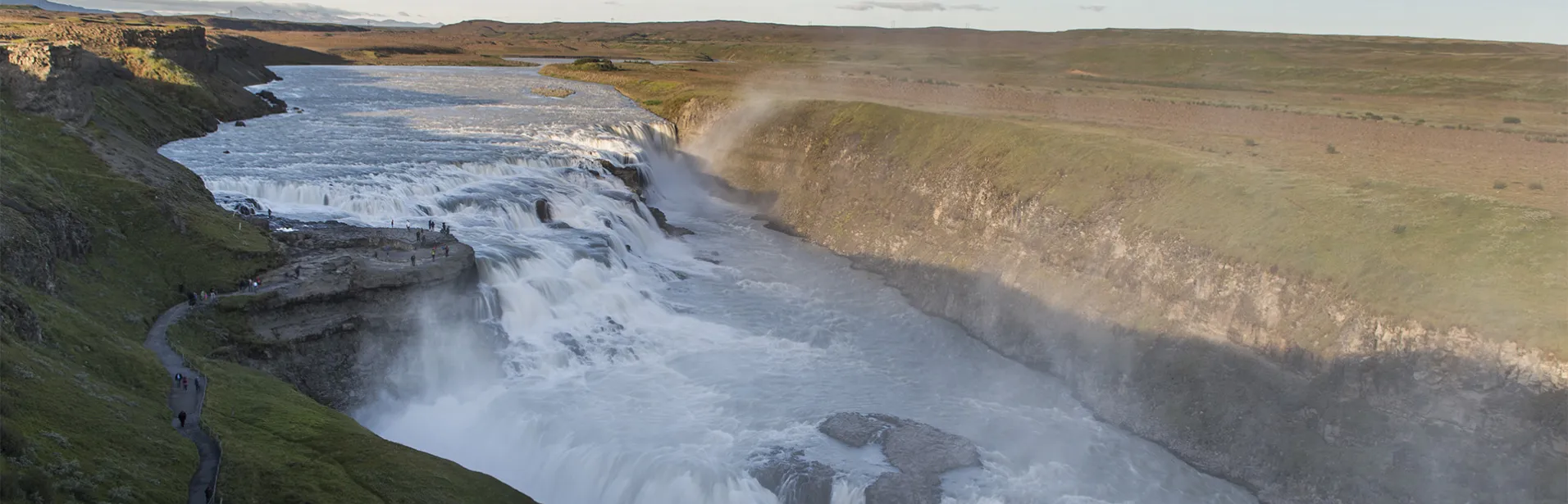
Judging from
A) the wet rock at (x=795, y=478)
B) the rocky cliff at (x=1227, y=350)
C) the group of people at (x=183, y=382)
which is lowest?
the wet rock at (x=795, y=478)

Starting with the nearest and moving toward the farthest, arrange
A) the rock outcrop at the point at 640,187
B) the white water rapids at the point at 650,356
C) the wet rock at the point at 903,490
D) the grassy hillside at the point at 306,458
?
the grassy hillside at the point at 306,458
the wet rock at the point at 903,490
the white water rapids at the point at 650,356
the rock outcrop at the point at 640,187

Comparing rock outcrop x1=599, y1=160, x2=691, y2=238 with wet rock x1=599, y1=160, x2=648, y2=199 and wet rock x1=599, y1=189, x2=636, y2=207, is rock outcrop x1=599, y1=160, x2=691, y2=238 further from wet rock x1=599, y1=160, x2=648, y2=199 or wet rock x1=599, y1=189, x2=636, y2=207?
wet rock x1=599, y1=189, x2=636, y2=207

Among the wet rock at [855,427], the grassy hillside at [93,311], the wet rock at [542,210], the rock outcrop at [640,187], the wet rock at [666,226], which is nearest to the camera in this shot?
the grassy hillside at [93,311]

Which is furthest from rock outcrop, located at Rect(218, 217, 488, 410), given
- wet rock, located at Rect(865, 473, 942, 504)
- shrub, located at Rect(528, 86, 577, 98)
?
shrub, located at Rect(528, 86, 577, 98)

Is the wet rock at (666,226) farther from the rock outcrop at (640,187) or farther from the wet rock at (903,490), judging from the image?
the wet rock at (903,490)

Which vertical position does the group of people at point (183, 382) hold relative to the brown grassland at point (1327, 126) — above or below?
below

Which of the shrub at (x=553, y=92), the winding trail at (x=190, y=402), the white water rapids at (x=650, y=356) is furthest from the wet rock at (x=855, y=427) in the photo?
the shrub at (x=553, y=92)

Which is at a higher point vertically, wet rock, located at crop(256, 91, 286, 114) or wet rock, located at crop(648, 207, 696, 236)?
wet rock, located at crop(256, 91, 286, 114)

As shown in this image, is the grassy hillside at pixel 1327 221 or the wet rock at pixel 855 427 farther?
the wet rock at pixel 855 427

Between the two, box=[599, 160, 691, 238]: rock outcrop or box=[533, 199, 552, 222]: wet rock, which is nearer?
box=[533, 199, 552, 222]: wet rock

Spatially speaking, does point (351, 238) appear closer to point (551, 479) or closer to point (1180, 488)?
point (551, 479)
